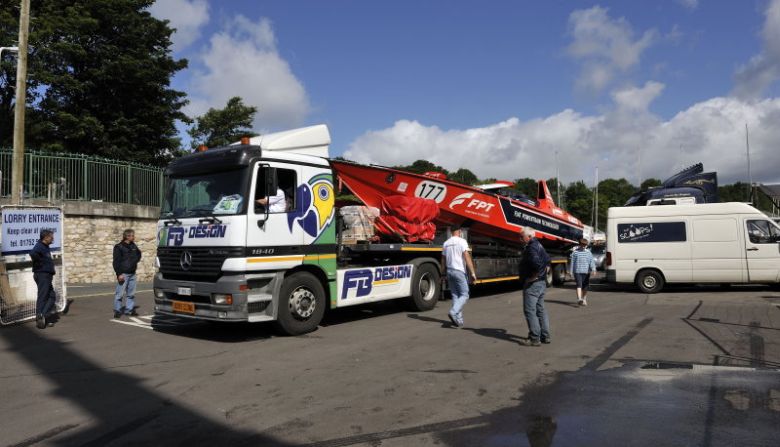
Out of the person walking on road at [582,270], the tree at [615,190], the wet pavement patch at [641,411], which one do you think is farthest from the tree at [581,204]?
the wet pavement patch at [641,411]

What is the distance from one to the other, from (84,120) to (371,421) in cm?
2234

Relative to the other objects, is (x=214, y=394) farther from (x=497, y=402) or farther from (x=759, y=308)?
(x=759, y=308)

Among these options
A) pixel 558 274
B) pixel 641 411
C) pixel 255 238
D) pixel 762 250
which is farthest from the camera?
pixel 558 274

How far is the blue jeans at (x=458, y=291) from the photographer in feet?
29.5

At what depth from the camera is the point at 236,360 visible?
680 centimetres

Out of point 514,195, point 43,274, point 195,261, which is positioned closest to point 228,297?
point 195,261

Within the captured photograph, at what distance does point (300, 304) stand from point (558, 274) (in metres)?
11.0

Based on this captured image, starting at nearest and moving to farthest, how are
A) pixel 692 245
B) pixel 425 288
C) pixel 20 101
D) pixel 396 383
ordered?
1. pixel 396 383
2. pixel 425 288
3. pixel 20 101
4. pixel 692 245

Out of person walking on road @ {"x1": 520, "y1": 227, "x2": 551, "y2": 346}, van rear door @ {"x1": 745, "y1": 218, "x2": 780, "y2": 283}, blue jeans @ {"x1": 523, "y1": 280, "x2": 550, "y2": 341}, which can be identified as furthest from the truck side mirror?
van rear door @ {"x1": 745, "y1": 218, "x2": 780, "y2": 283}

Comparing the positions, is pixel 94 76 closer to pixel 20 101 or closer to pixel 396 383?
pixel 20 101

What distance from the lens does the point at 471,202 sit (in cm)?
1237

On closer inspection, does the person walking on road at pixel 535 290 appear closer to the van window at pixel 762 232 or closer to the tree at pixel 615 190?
the van window at pixel 762 232

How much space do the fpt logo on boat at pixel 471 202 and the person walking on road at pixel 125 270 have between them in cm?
661

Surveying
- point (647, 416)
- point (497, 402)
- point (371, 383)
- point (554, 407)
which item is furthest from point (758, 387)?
point (371, 383)
